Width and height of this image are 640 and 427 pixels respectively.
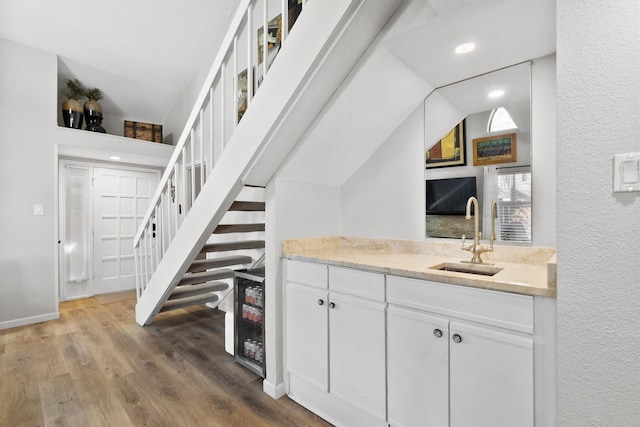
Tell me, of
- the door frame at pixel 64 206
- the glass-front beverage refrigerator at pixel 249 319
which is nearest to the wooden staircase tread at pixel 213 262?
the glass-front beverage refrigerator at pixel 249 319

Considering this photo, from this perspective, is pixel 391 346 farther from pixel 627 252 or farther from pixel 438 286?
pixel 627 252

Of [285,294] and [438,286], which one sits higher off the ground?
[438,286]

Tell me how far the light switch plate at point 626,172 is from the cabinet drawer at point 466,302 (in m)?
0.47

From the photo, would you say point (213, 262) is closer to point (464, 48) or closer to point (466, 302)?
point (466, 302)

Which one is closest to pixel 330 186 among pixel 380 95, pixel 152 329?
pixel 380 95

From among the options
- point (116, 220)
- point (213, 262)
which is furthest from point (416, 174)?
point (116, 220)

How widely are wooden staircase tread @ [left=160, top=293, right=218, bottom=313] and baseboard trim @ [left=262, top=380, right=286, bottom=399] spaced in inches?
67.6

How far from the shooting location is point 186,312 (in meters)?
3.88

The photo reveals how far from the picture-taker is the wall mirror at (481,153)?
5.83 ft

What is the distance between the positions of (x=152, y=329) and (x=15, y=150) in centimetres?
250

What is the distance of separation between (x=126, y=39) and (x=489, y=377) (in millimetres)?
5090

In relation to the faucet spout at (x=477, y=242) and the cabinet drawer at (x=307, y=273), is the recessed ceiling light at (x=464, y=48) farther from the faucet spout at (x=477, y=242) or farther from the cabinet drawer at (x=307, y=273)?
the cabinet drawer at (x=307, y=273)

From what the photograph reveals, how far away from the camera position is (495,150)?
1884mm

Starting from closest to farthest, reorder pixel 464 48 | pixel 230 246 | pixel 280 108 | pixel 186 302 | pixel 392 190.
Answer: pixel 464 48 < pixel 280 108 < pixel 392 190 < pixel 230 246 < pixel 186 302
